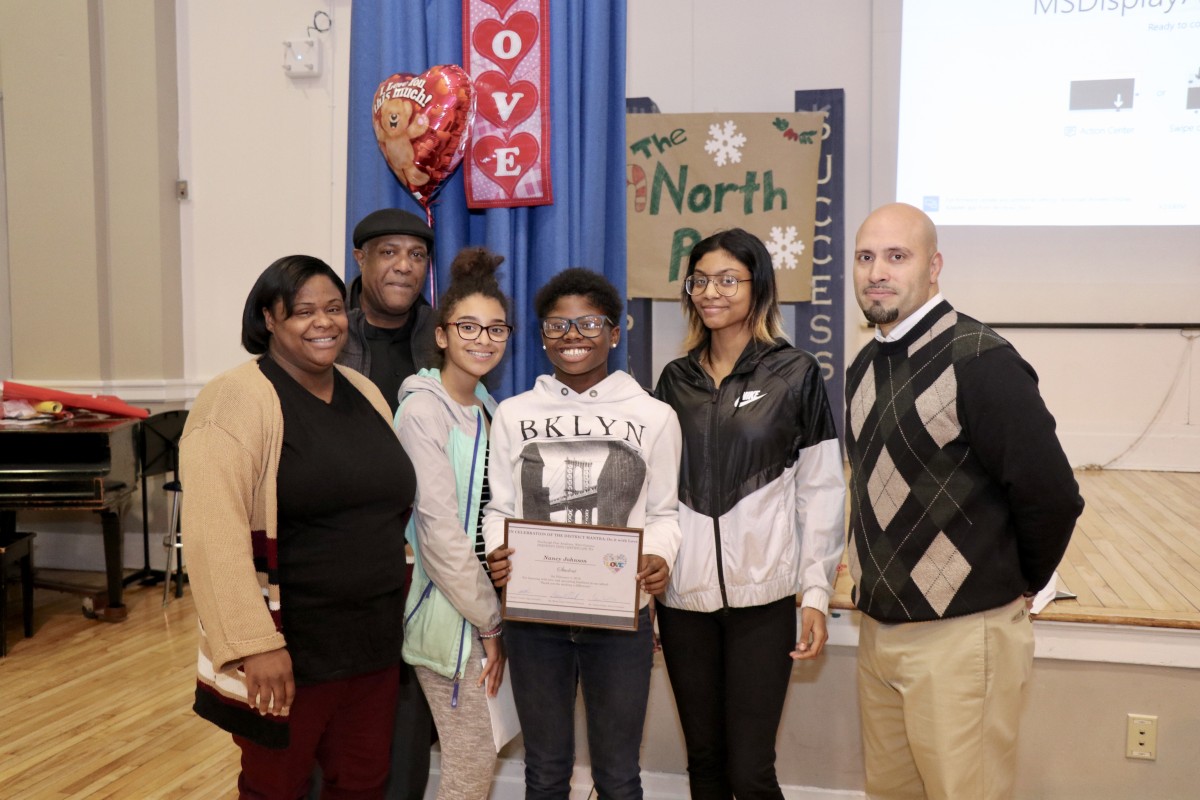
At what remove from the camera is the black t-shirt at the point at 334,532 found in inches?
65.1

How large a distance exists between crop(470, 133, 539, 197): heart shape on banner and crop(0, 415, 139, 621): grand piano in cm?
252

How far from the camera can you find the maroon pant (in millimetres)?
1693

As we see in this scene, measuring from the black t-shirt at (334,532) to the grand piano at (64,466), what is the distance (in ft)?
9.06

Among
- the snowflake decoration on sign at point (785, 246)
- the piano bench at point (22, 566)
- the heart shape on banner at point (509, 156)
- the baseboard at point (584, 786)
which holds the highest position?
the heart shape on banner at point (509, 156)

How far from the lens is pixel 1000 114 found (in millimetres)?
4574

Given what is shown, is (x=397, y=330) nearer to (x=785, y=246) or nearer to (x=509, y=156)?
(x=509, y=156)

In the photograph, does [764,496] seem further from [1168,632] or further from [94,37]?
[94,37]

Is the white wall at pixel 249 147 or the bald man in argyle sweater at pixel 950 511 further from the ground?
the white wall at pixel 249 147

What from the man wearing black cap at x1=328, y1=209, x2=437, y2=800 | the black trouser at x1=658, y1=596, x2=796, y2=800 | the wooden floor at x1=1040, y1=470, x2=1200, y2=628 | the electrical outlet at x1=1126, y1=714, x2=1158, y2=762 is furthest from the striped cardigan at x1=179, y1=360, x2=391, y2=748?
the electrical outlet at x1=1126, y1=714, x2=1158, y2=762

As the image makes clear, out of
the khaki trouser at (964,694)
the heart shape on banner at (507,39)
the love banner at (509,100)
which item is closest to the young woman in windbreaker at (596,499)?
the khaki trouser at (964,694)

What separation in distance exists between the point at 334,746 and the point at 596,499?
0.71 m

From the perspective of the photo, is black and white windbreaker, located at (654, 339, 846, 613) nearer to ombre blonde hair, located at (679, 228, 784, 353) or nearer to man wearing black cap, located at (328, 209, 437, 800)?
ombre blonde hair, located at (679, 228, 784, 353)

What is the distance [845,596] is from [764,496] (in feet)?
2.86

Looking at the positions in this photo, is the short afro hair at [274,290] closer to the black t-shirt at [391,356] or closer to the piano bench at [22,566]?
the black t-shirt at [391,356]
